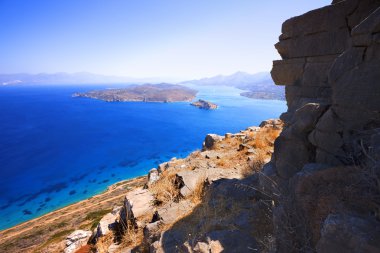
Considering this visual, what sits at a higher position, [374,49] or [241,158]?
[374,49]

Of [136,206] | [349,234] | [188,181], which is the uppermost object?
[349,234]

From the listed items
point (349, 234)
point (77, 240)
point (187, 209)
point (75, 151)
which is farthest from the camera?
Result: point (75, 151)

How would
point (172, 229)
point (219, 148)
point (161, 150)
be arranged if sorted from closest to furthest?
point (172, 229) < point (219, 148) < point (161, 150)

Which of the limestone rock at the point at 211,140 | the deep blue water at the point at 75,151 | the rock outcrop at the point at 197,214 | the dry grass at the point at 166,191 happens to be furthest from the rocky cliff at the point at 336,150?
the deep blue water at the point at 75,151

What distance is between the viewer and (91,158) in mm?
71812

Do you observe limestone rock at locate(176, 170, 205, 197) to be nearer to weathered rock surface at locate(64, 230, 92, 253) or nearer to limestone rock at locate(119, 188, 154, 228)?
limestone rock at locate(119, 188, 154, 228)

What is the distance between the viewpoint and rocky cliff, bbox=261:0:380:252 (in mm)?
3160

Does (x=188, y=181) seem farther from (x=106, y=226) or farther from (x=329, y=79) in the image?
(x=329, y=79)

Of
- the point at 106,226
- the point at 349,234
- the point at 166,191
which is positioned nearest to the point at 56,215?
the point at 106,226

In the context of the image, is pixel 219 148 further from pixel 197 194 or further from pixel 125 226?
pixel 125 226

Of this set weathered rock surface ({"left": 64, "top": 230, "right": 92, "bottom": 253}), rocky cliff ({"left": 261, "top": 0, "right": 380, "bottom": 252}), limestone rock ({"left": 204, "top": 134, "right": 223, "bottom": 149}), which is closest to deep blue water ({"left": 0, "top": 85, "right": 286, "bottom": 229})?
weathered rock surface ({"left": 64, "top": 230, "right": 92, "bottom": 253})

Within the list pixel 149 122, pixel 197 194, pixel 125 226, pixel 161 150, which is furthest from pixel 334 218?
pixel 149 122

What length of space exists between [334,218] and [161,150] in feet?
251

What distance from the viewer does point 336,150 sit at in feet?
15.6
